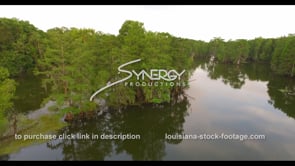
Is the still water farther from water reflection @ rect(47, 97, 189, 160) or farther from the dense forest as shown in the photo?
the dense forest

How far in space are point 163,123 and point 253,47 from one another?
90.9m

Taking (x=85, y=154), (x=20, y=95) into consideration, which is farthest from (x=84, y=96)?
(x=20, y=95)

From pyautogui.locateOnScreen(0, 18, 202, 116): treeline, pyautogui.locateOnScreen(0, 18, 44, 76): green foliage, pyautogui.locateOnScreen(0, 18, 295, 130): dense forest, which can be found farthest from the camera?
pyautogui.locateOnScreen(0, 18, 44, 76): green foliage

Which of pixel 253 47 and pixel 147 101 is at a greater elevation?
pixel 253 47

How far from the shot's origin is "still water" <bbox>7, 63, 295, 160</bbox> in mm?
19312

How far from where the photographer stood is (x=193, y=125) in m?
26.0

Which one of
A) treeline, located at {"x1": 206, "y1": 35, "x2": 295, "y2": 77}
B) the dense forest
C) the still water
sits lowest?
the still water

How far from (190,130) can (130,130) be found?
6804mm

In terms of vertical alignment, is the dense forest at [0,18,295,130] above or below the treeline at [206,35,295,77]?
below

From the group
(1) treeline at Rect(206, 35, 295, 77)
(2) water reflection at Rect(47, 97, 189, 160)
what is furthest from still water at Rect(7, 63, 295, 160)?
(1) treeline at Rect(206, 35, 295, 77)

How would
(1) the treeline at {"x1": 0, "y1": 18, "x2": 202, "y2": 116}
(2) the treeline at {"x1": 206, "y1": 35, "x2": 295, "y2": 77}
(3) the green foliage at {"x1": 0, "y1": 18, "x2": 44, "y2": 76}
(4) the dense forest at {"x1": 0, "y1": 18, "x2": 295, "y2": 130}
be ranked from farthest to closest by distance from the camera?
(2) the treeline at {"x1": 206, "y1": 35, "x2": 295, "y2": 77} → (3) the green foliage at {"x1": 0, "y1": 18, "x2": 44, "y2": 76} → (1) the treeline at {"x1": 0, "y1": 18, "x2": 202, "y2": 116} → (4) the dense forest at {"x1": 0, "y1": 18, "x2": 295, "y2": 130}

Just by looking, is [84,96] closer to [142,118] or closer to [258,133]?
[142,118]

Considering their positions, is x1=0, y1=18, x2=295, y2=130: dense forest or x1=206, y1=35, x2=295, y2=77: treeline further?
x1=206, y1=35, x2=295, y2=77: treeline

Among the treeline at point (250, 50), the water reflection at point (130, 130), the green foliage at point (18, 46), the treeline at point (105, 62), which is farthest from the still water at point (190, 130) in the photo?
the treeline at point (250, 50)
